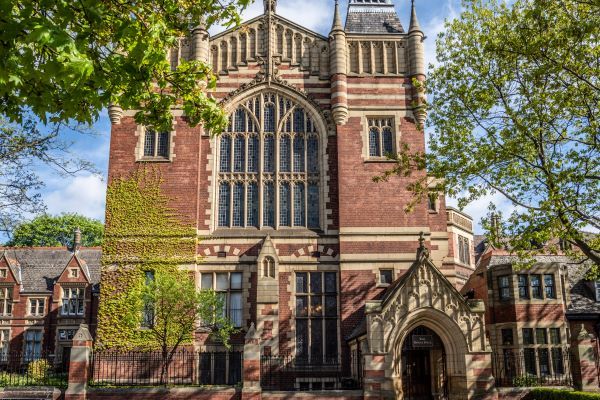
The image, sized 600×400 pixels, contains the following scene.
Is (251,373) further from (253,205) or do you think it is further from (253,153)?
(253,153)

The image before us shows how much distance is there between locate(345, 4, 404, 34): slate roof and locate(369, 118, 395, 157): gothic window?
4.38m

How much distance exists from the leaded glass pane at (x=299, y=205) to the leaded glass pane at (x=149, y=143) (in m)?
6.48

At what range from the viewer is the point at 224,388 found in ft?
64.5

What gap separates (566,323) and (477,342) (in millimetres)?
9771

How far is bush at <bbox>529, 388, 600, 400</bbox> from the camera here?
17.0m

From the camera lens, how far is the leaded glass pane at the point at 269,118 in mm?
26750

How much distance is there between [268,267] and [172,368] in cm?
543

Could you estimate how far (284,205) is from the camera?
26109 mm

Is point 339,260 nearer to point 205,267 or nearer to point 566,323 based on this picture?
point 205,267

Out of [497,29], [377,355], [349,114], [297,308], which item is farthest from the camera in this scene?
[349,114]

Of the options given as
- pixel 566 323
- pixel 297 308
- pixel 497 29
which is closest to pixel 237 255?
pixel 297 308

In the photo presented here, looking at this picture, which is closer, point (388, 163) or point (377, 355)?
point (377, 355)

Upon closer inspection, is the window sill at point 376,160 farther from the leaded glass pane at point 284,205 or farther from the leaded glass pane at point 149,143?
the leaded glass pane at point 149,143

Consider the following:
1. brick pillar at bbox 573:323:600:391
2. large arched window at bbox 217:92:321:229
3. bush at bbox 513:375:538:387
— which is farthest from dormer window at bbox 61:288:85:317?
brick pillar at bbox 573:323:600:391
